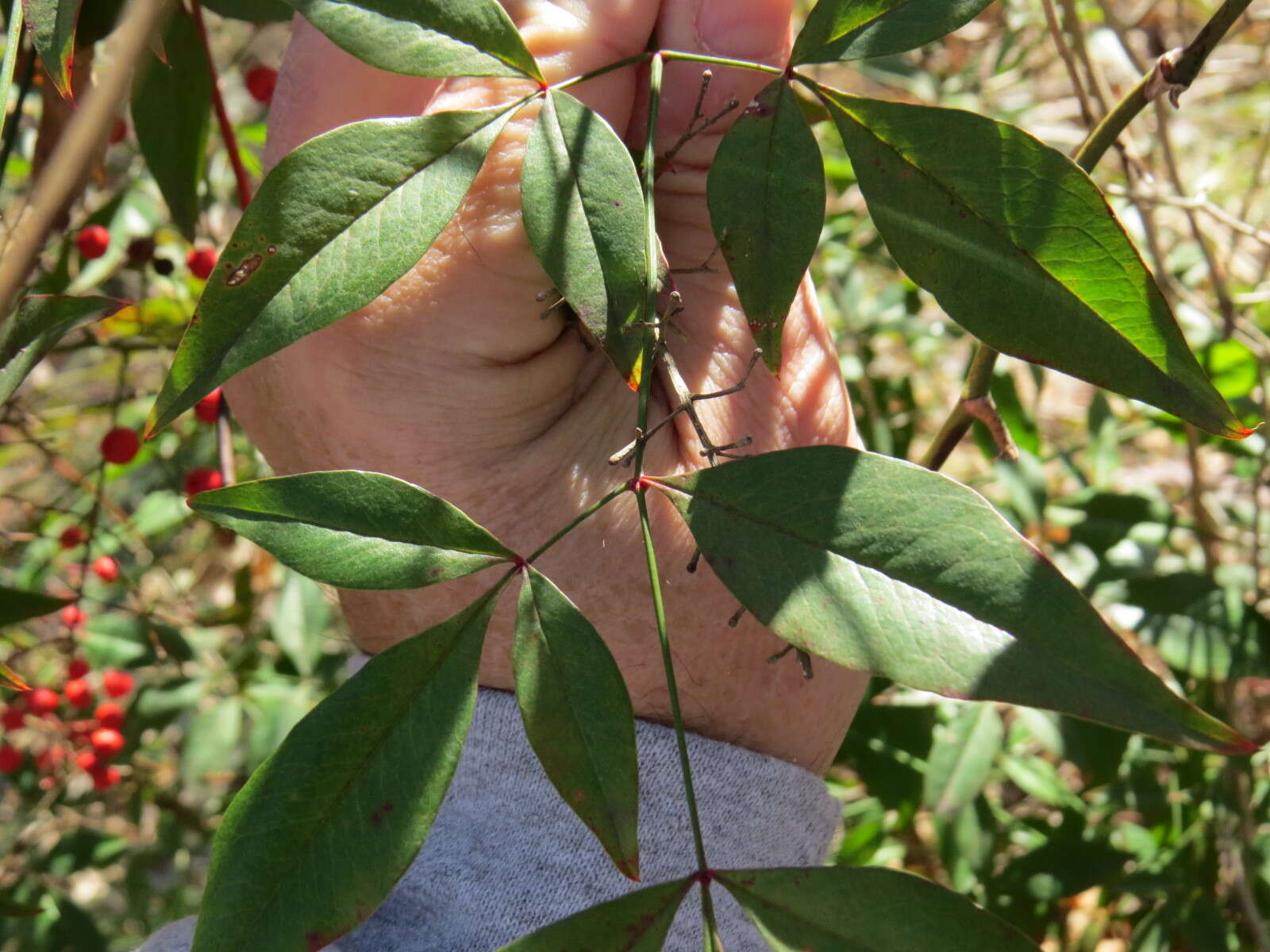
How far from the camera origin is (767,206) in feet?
1.82

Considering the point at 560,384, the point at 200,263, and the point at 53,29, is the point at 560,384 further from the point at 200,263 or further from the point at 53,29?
the point at 200,263

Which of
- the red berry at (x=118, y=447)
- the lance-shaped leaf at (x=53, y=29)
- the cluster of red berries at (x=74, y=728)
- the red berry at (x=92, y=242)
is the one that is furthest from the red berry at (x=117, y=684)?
the lance-shaped leaf at (x=53, y=29)

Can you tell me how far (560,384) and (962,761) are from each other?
69 cm

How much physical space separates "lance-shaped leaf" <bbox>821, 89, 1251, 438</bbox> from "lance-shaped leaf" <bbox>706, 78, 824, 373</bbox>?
0.03 metres

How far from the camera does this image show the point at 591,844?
803mm

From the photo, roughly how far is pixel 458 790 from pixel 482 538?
1.30 feet

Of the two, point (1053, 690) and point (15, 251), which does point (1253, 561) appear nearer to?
point (1053, 690)

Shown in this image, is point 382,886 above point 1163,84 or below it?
below

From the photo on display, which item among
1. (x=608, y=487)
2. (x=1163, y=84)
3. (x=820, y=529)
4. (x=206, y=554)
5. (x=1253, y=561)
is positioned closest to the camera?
(x=820, y=529)

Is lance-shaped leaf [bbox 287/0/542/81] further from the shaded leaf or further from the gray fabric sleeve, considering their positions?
the shaded leaf

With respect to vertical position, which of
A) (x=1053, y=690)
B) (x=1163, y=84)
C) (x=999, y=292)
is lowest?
(x=1053, y=690)

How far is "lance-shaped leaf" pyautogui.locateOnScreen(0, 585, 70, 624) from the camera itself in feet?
2.84

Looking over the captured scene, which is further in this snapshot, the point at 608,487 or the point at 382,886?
the point at 608,487

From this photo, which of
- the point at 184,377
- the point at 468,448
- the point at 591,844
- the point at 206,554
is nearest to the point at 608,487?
the point at 468,448
